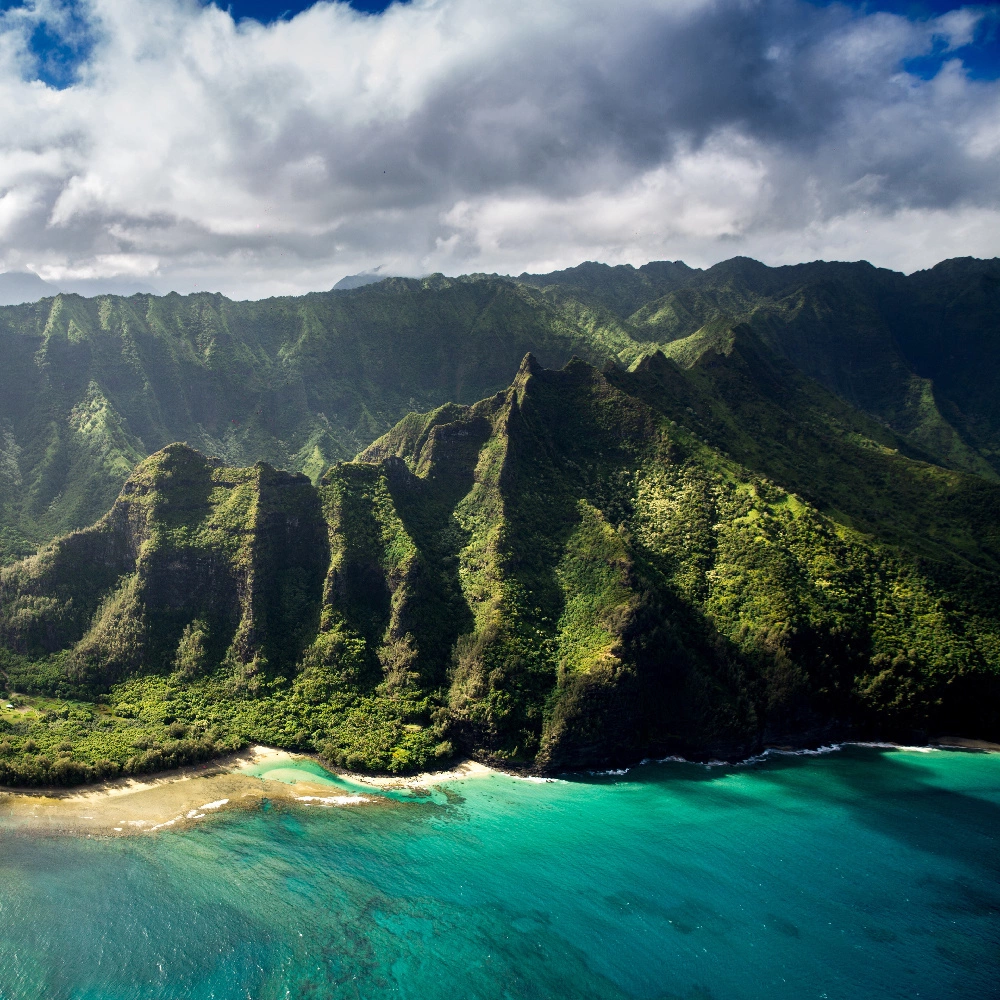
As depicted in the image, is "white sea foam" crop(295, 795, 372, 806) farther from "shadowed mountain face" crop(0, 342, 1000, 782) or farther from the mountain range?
"shadowed mountain face" crop(0, 342, 1000, 782)

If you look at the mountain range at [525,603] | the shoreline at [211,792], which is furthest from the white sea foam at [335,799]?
the mountain range at [525,603]

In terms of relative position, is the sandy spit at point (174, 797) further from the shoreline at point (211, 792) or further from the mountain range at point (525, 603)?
the mountain range at point (525, 603)

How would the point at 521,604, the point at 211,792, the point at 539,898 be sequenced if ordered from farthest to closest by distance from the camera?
1. the point at 521,604
2. the point at 211,792
3. the point at 539,898

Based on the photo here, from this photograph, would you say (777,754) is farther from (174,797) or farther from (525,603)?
(174,797)

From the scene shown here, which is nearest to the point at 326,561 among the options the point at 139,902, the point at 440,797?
the point at 440,797

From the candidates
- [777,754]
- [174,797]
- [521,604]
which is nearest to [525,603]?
[521,604]

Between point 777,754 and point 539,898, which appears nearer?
point 539,898
